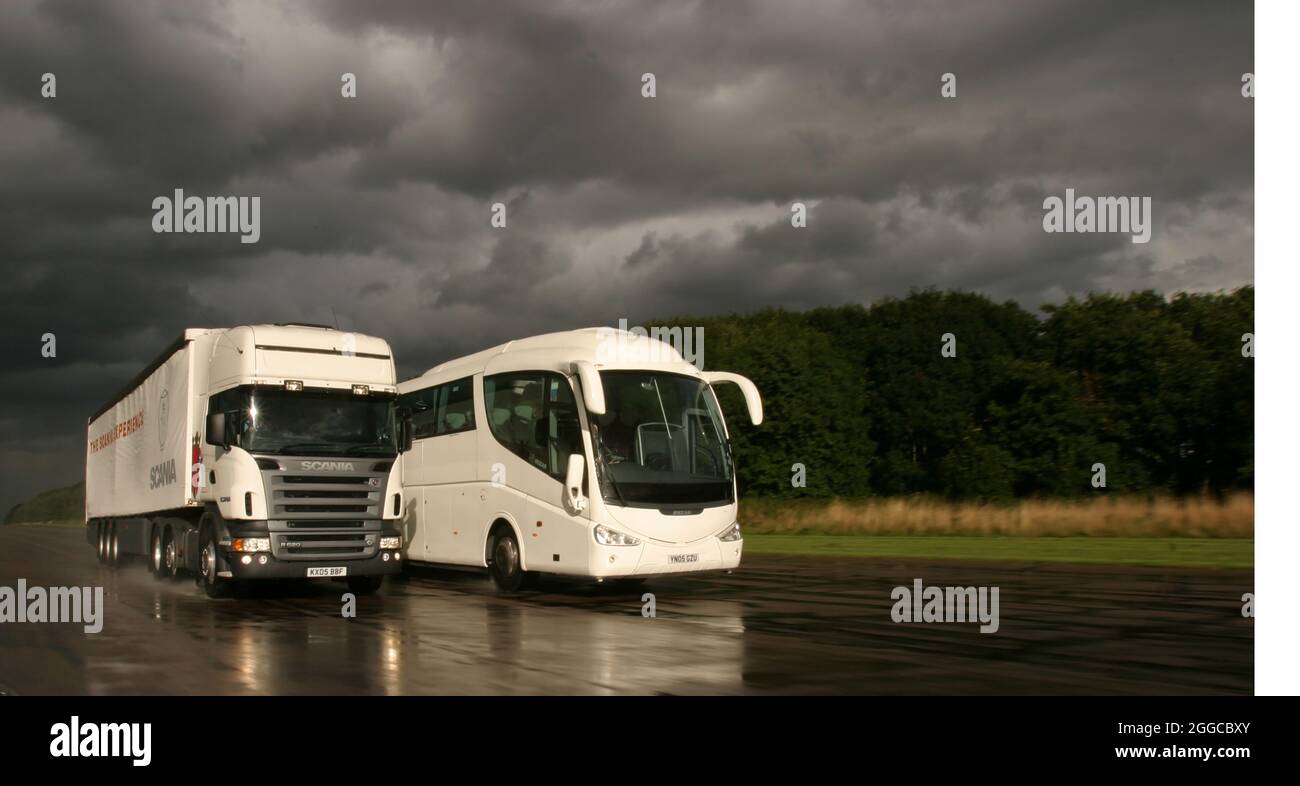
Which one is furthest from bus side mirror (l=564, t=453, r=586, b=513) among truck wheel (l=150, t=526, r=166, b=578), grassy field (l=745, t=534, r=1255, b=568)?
grassy field (l=745, t=534, r=1255, b=568)

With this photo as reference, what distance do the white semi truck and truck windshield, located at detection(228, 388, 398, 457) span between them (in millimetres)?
14

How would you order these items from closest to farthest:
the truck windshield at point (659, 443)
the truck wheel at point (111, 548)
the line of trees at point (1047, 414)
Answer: the truck windshield at point (659, 443)
the truck wheel at point (111, 548)
the line of trees at point (1047, 414)

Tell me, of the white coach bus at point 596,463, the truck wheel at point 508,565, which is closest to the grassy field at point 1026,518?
the white coach bus at point 596,463

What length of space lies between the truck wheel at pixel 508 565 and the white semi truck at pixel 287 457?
5.39ft

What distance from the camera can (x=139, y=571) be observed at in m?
25.1

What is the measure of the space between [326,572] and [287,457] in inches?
→ 63.5

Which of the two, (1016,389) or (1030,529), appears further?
(1016,389)

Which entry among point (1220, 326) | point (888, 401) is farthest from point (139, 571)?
point (888, 401)

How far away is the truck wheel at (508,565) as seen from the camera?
1733 cm

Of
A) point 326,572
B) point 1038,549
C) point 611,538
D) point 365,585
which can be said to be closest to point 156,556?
point 365,585

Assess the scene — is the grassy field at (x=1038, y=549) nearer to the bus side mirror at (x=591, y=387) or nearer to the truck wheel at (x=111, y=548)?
the bus side mirror at (x=591, y=387)
